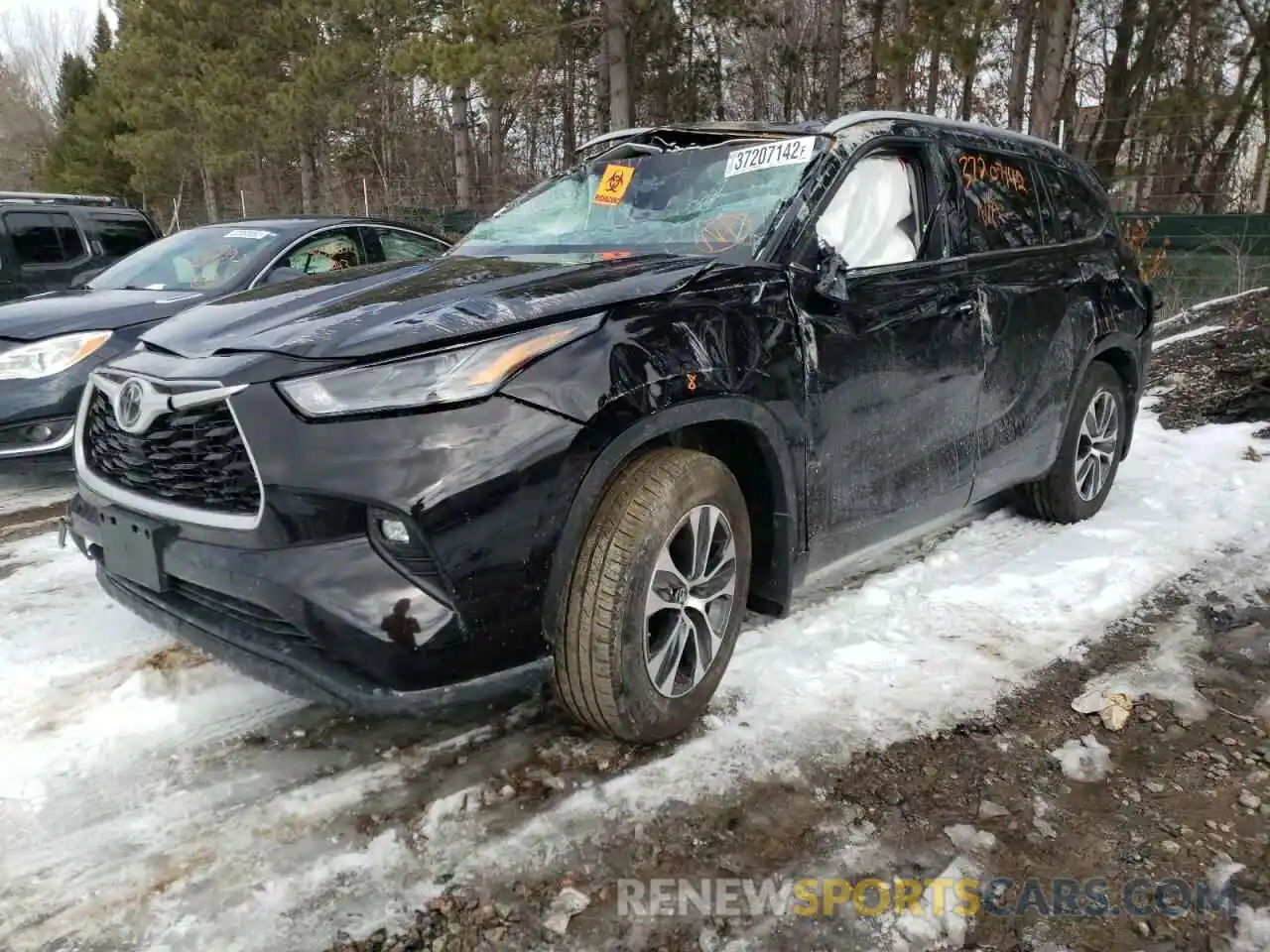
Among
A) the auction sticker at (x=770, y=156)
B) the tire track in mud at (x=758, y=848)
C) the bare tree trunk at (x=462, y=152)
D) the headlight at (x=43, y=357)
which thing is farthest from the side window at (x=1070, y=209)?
the bare tree trunk at (x=462, y=152)

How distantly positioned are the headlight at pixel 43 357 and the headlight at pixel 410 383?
3510 mm

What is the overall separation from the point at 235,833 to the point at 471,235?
2.46 meters

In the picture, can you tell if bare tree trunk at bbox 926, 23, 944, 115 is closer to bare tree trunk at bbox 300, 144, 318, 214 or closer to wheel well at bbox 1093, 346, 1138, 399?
wheel well at bbox 1093, 346, 1138, 399

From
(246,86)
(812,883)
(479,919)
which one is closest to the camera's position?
(479,919)

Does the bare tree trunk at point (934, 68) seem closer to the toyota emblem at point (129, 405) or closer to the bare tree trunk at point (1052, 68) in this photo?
the bare tree trunk at point (1052, 68)

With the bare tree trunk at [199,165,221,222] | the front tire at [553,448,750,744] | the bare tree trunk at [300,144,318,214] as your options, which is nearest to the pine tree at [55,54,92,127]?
the bare tree trunk at [199,165,221,222]

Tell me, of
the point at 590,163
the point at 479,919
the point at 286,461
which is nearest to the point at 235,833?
the point at 479,919

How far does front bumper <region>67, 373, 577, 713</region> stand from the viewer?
2.09m

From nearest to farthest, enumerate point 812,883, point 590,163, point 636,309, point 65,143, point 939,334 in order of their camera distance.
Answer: point 812,883
point 636,309
point 939,334
point 590,163
point 65,143

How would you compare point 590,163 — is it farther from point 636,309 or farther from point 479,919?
point 479,919

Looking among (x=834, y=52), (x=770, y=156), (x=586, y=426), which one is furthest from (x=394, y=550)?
(x=834, y=52)

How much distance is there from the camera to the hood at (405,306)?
88.2 inches

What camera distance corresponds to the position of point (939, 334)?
Answer: 3.39 m

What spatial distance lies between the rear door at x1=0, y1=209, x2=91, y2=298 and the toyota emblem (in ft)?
20.2
